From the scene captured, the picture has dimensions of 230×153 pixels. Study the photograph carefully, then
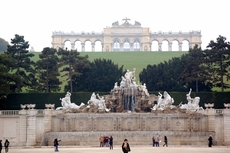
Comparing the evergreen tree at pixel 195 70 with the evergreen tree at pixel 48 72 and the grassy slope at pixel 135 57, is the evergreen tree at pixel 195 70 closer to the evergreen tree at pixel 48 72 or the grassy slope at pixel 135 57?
the evergreen tree at pixel 48 72

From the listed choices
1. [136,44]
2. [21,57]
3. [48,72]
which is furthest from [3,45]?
[48,72]

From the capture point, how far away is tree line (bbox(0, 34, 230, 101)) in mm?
69625

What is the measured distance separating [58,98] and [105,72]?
439 inches

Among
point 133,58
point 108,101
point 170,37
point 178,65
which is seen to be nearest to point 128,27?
point 170,37

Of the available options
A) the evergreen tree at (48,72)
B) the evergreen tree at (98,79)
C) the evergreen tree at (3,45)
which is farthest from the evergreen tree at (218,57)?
the evergreen tree at (3,45)

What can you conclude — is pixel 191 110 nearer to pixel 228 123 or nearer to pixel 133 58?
pixel 228 123

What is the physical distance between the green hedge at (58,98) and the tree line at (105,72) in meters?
3.21

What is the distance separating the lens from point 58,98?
216ft

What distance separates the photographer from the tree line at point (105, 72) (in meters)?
69.6

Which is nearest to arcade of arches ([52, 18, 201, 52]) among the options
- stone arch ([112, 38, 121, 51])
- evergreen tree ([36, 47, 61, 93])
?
stone arch ([112, 38, 121, 51])

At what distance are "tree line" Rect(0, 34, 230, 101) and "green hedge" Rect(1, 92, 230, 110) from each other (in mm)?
3206

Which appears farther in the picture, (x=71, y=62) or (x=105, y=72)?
(x=105, y=72)

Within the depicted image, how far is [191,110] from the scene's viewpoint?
177ft

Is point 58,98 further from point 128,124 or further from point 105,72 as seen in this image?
point 128,124
